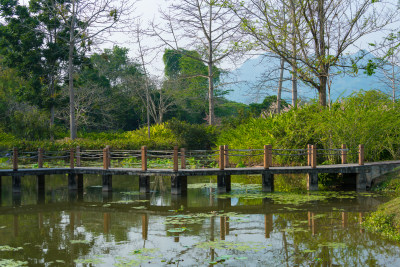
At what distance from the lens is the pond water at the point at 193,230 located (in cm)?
830

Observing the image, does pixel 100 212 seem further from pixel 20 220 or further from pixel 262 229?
pixel 262 229

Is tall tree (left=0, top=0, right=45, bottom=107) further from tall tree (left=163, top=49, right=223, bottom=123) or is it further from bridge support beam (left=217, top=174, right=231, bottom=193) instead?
bridge support beam (left=217, top=174, right=231, bottom=193)

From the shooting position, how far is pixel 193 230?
10625 mm

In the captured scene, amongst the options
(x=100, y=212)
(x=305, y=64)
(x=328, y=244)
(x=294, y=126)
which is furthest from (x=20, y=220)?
(x=305, y=64)

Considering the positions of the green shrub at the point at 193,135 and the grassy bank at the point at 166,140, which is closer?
the grassy bank at the point at 166,140

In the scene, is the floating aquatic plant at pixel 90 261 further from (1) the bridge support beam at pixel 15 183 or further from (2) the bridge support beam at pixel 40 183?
(2) the bridge support beam at pixel 40 183

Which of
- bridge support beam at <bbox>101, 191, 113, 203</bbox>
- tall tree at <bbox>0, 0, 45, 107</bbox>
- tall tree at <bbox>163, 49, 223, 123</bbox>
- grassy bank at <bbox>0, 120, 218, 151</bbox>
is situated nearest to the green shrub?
grassy bank at <bbox>0, 120, 218, 151</bbox>

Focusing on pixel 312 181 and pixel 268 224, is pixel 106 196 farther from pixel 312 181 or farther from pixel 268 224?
pixel 268 224

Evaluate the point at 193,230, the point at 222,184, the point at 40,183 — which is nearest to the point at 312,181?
the point at 222,184

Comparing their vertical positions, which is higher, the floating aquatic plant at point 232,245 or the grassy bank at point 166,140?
the grassy bank at point 166,140

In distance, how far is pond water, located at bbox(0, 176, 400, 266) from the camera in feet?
27.2

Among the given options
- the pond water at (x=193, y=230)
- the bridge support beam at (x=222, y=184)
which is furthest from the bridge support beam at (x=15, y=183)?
the bridge support beam at (x=222, y=184)

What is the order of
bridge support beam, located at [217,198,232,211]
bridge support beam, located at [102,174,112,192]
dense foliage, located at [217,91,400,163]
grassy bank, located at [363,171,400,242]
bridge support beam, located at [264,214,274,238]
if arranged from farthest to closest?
dense foliage, located at [217,91,400,163], bridge support beam, located at [102,174,112,192], bridge support beam, located at [217,198,232,211], bridge support beam, located at [264,214,274,238], grassy bank, located at [363,171,400,242]

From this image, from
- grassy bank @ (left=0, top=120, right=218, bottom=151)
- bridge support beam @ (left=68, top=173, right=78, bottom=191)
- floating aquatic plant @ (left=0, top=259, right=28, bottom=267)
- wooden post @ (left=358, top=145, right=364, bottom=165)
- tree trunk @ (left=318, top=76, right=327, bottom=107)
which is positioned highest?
tree trunk @ (left=318, top=76, right=327, bottom=107)
